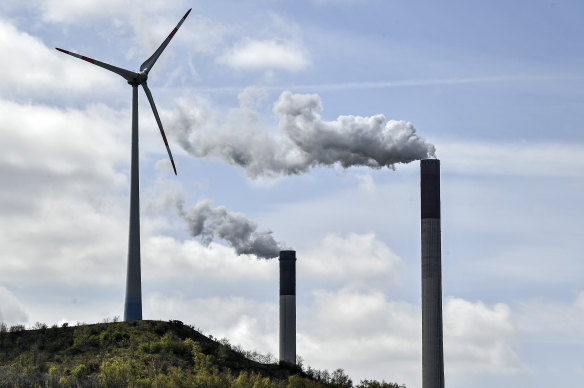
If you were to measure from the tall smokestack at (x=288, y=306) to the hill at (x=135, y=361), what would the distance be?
36489 mm

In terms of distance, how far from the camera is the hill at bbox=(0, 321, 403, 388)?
75938 mm

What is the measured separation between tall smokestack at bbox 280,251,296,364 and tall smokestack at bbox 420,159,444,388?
29514mm

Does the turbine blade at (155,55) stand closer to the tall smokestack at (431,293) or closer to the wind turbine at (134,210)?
the wind turbine at (134,210)

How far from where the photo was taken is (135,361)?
82562mm

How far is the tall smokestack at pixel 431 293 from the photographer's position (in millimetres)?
107250

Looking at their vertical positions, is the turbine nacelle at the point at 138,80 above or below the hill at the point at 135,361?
above

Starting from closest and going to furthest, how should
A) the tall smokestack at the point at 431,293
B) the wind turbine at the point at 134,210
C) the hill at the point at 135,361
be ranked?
the hill at the point at 135,361 → the wind turbine at the point at 134,210 → the tall smokestack at the point at 431,293

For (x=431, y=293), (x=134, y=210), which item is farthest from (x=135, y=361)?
(x=431, y=293)

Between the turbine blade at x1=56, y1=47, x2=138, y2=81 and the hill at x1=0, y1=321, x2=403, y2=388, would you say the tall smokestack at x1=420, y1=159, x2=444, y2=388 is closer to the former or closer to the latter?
the hill at x1=0, y1=321, x2=403, y2=388

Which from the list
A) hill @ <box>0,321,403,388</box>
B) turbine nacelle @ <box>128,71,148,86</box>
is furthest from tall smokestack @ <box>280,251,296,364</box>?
turbine nacelle @ <box>128,71,148,86</box>

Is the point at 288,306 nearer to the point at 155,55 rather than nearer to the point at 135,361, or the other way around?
the point at 155,55

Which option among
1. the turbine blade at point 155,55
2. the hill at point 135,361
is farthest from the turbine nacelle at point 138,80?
the hill at point 135,361

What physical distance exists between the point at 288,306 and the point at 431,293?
102ft

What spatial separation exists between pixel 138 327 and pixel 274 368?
13.4 m
